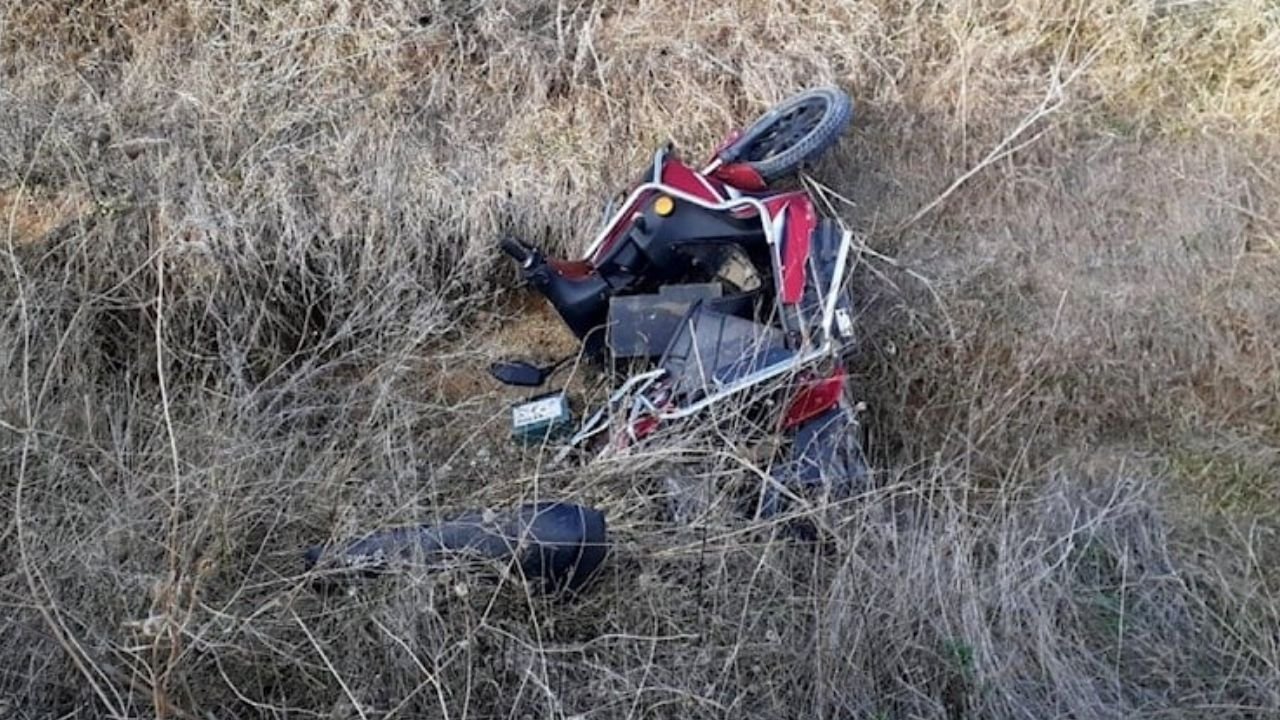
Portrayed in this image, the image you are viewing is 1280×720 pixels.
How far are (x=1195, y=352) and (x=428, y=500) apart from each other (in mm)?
2533

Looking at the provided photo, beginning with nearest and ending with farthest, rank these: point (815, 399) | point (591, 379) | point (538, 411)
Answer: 1. point (815, 399)
2. point (538, 411)
3. point (591, 379)

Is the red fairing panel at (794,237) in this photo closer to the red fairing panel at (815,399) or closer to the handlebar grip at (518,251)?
the red fairing panel at (815,399)

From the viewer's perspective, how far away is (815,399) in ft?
11.1

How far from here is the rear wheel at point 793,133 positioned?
3697mm

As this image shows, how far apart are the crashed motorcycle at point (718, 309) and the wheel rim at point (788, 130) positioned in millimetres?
10

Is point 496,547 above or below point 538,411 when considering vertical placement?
above

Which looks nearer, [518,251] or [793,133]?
[518,251]

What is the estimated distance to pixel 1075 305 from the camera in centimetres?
385

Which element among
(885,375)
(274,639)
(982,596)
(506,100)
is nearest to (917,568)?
(982,596)

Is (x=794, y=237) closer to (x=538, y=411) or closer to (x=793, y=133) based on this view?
(x=793, y=133)

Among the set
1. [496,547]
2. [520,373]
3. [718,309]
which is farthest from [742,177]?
[496,547]

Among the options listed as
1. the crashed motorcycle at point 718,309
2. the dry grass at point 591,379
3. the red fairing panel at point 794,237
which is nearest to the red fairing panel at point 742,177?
the crashed motorcycle at point 718,309

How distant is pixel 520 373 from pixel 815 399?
0.93 meters

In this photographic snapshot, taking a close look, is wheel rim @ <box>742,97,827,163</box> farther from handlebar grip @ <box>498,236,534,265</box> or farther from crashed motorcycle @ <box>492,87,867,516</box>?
handlebar grip @ <box>498,236,534,265</box>
